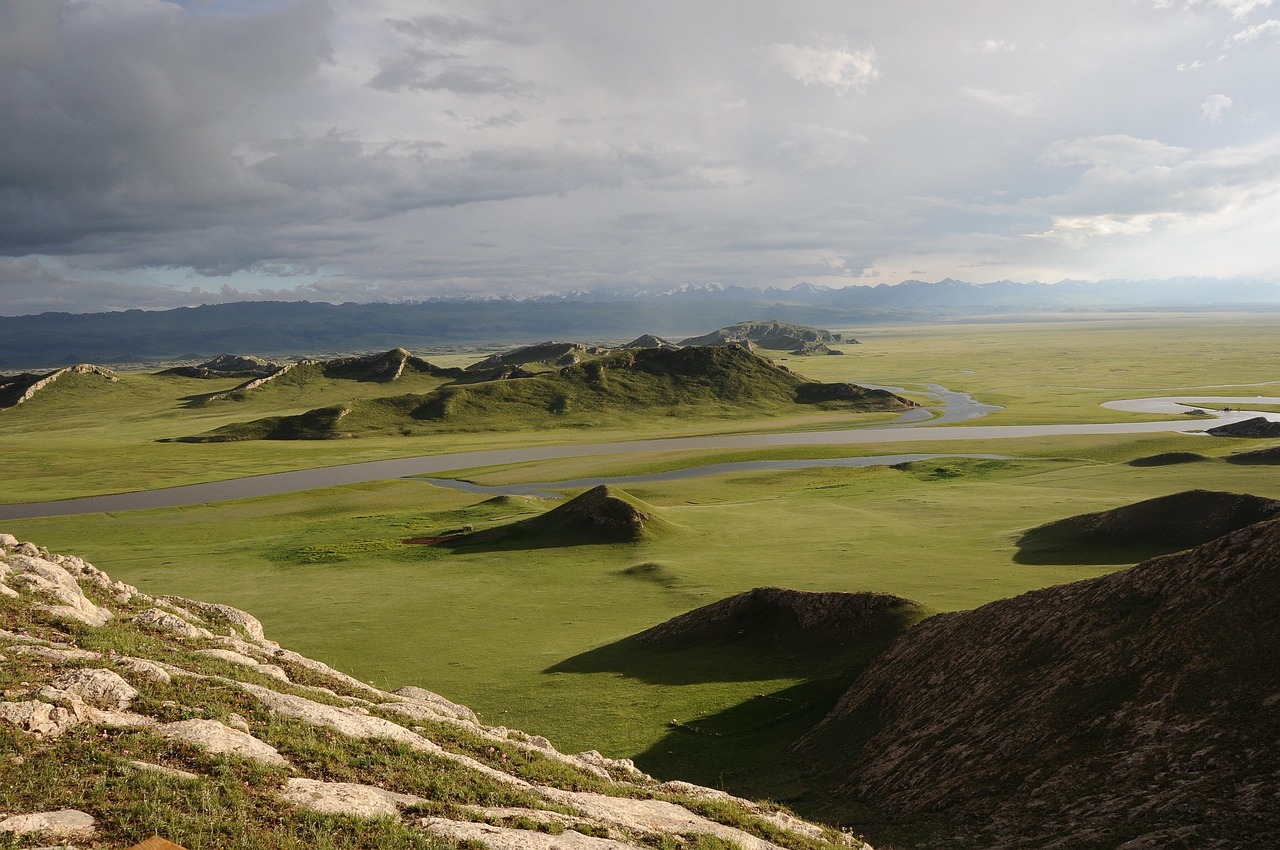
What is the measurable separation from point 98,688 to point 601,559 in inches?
1813

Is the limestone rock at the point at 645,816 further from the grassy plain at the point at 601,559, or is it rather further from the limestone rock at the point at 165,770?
the grassy plain at the point at 601,559

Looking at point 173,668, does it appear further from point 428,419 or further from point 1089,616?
point 428,419

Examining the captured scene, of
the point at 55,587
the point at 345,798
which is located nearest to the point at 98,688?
the point at 345,798

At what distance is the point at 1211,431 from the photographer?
116125 mm

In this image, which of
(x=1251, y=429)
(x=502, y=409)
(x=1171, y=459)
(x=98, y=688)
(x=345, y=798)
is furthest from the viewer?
(x=502, y=409)

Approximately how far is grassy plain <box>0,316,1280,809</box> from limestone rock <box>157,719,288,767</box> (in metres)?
14.1

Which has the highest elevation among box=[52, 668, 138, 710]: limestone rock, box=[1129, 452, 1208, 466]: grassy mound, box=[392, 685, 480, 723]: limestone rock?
box=[52, 668, 138, 710]: limestone rock

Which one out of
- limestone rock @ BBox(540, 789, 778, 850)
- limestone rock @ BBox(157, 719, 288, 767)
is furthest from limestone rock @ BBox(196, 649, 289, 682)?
limestone rock @ BBox(540, 789, 778, 850)

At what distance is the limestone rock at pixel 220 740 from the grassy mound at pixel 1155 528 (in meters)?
46.6

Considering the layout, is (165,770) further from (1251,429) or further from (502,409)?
(502,409)

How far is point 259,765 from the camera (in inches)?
549

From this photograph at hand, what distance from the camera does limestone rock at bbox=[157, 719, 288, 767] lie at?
563 inches

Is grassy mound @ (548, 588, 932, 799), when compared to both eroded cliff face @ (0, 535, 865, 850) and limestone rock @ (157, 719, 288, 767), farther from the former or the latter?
limestone rock @ (157, 719, 288, 767)

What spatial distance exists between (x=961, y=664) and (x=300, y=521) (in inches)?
3083
